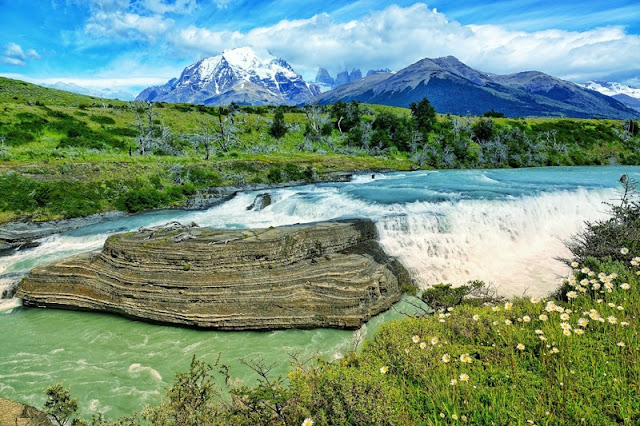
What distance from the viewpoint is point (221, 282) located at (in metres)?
15.2

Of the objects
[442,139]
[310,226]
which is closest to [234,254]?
[310,226]

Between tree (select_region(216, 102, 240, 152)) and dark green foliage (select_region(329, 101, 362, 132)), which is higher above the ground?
dark green foliage (select_region(329, 101, 362, 132))

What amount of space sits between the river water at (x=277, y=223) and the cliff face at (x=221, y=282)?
0.66 m

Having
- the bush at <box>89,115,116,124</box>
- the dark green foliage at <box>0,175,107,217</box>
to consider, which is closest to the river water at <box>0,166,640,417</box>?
the dark green foliage at <box>0,175,107,217</box>

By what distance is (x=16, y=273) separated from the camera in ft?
60.2

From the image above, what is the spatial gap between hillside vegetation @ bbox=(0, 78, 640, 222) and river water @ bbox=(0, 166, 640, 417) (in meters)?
6.79

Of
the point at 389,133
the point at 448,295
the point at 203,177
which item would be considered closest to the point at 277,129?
the point at 389,133

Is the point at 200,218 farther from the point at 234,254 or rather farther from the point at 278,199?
the point at 234,254

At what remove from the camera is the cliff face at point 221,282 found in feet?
47.5

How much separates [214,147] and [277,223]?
40153mm

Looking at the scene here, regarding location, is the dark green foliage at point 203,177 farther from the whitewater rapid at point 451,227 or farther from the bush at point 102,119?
the bush at point 102,119

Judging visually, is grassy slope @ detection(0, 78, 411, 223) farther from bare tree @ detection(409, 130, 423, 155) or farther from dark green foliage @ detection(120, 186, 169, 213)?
bare tree @ detection(409, 130, 423, 155)

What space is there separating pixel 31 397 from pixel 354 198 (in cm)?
2659

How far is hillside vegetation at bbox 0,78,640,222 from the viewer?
35.6 meters
